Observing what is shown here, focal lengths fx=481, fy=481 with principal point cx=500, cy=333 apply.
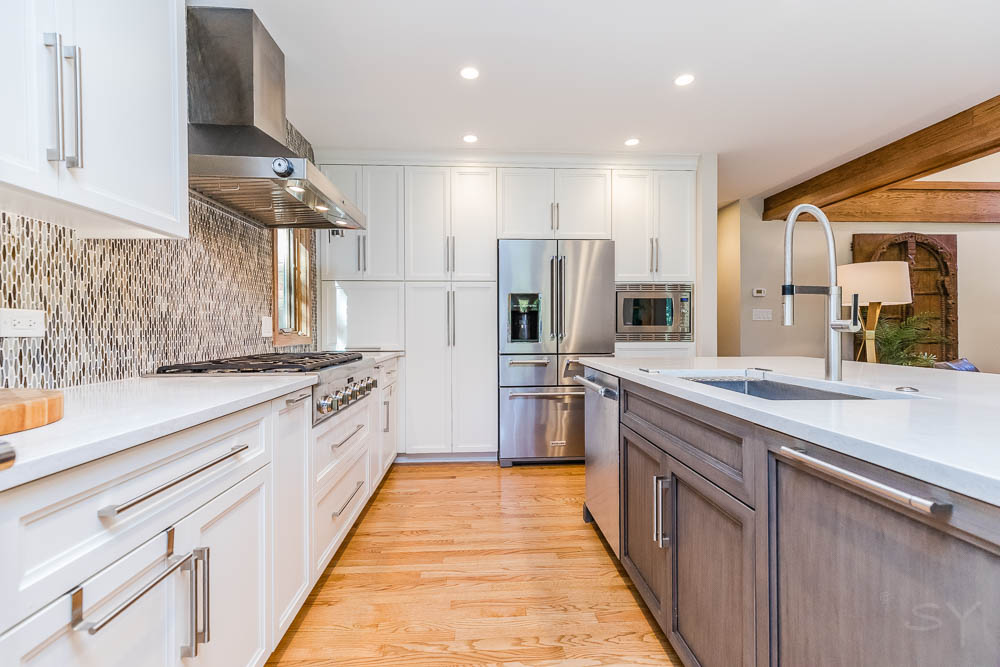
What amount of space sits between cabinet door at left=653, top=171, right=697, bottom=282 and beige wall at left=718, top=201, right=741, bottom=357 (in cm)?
181

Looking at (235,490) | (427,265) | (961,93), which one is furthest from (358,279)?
(961,93)

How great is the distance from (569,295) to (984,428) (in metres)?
3.07

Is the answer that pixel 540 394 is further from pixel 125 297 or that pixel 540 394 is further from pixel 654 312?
pixel 125 297

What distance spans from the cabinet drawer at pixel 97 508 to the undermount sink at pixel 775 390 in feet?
4.78

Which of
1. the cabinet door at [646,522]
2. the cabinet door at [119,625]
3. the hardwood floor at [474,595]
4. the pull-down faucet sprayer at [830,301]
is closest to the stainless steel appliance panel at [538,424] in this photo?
the hardwood floor at [474,595]

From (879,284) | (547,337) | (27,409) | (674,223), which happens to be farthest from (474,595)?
(879,284)

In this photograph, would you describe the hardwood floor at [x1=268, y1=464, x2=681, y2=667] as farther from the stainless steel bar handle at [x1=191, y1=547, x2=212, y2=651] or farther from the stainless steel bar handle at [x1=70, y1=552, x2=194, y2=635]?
the stainless steel bar handle at [x1=70, y1=552, x2=194, y2=635]

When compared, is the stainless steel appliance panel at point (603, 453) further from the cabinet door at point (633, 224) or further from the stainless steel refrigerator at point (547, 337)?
the cabinet door at point (633, 224)

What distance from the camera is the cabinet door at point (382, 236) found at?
380 centimetres

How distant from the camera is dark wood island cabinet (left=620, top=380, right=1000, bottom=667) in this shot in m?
0.59

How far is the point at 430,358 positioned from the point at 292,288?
1.14 m

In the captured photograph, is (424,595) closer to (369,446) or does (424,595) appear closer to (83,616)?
(369,446)

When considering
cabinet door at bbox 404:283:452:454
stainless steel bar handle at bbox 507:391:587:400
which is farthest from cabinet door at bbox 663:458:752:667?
cabinet door at bbox 404:283:452:454

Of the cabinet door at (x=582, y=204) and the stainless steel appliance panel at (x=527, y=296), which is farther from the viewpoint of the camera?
the cabinet door at (x=582, y=204)
